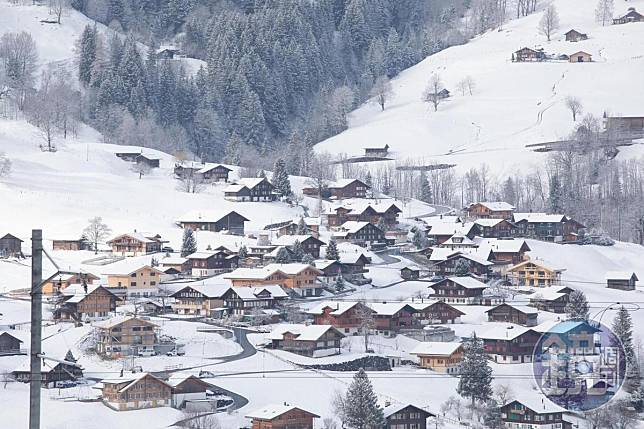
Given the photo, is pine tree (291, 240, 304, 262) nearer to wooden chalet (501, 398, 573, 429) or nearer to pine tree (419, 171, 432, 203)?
wooden chalet (501, 398, 573, 429)

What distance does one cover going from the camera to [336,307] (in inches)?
1437

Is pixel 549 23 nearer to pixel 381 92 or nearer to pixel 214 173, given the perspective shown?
pixel 381 92

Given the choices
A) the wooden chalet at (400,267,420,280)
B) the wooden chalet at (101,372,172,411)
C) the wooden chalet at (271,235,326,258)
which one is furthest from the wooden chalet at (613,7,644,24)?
the wooden chalet at (101,372,172,411)

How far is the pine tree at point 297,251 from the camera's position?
4412 centimetres

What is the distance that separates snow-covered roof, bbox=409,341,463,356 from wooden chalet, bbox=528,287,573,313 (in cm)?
699

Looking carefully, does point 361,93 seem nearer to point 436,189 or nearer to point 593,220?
point 436,189

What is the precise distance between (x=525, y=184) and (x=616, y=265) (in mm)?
17541

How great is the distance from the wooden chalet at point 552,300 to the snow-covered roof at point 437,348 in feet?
22.9

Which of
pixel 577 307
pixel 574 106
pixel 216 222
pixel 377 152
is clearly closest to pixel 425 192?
pixel 377 152

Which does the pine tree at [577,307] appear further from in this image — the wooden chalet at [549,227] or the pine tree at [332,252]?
the wooden chalet at [549,227]

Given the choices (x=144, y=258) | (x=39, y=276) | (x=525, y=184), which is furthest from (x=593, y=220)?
(x=39, y=276)

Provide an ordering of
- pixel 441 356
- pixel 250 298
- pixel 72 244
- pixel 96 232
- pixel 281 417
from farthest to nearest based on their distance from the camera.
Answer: pixel 96 232, pixel 72 244, pixel 250 298, pixel 441 356, pixel 281 417

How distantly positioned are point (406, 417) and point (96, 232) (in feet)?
70.9

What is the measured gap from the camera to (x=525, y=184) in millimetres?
65875
